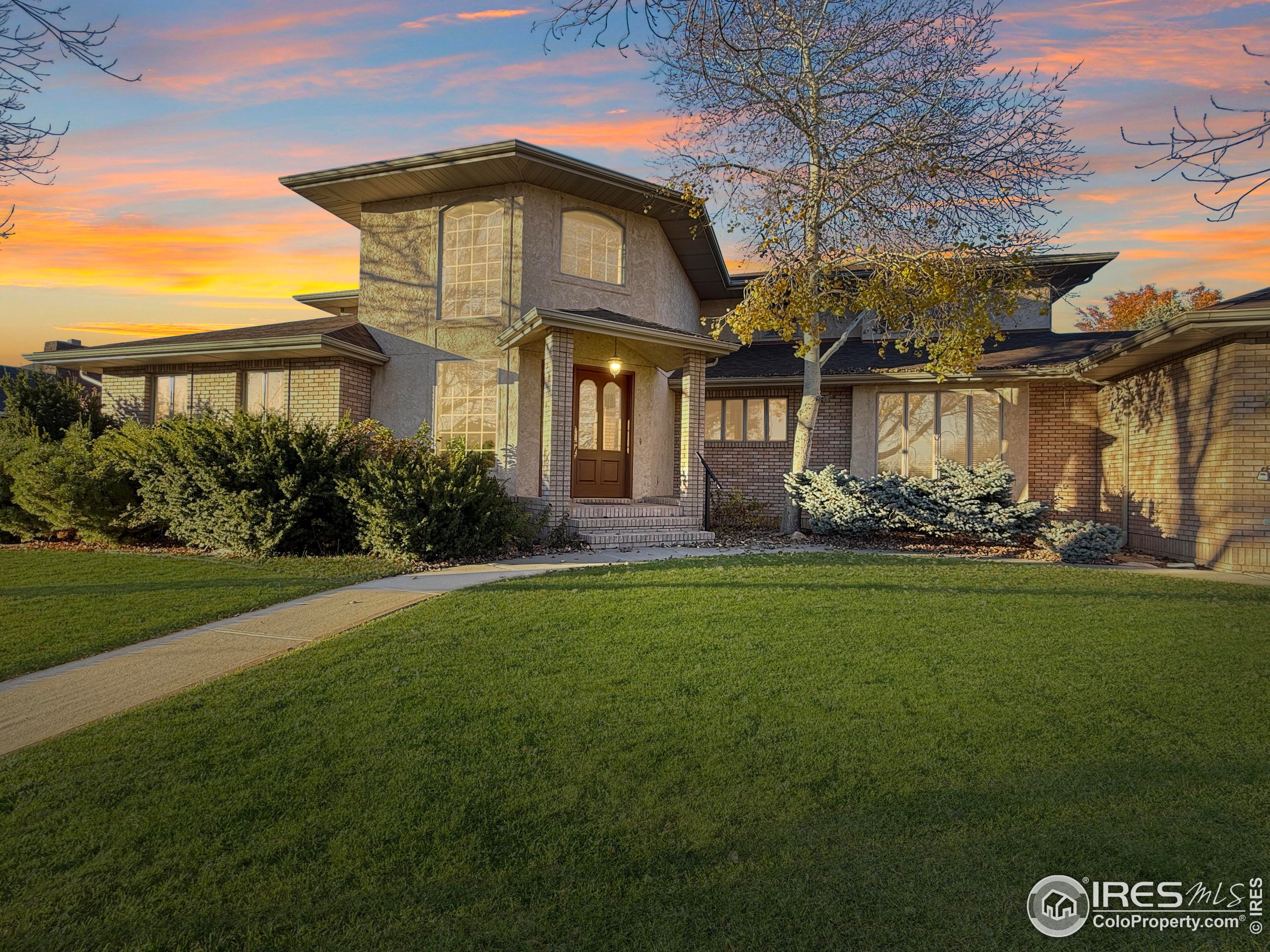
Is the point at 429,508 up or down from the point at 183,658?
up

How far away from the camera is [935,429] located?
1584 cm

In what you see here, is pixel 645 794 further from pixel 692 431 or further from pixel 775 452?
pixel 775 452

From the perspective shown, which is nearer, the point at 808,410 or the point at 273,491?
the point at 273,491

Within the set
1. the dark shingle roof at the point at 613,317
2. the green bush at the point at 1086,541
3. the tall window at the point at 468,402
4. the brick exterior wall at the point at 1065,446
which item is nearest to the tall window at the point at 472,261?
the tall window at the point at 468,402

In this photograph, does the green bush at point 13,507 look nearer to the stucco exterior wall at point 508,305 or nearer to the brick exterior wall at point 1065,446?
the stucco exterior wall at point 508,305

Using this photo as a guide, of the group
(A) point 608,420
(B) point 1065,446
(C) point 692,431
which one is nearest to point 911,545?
(C) point 692,431

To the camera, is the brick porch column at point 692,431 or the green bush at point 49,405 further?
the green bush at point 49,405

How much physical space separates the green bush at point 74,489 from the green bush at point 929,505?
448 inches

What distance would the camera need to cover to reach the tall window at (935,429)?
50.8 feet

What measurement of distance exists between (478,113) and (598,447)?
21.3 ft

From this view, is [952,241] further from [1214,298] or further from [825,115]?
[1214,298]

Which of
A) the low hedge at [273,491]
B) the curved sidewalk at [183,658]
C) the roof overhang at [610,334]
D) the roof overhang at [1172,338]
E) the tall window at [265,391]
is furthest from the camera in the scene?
the tall window at [265,391]

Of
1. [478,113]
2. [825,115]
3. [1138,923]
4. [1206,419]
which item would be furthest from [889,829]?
[825,115]

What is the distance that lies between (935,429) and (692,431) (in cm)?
588
